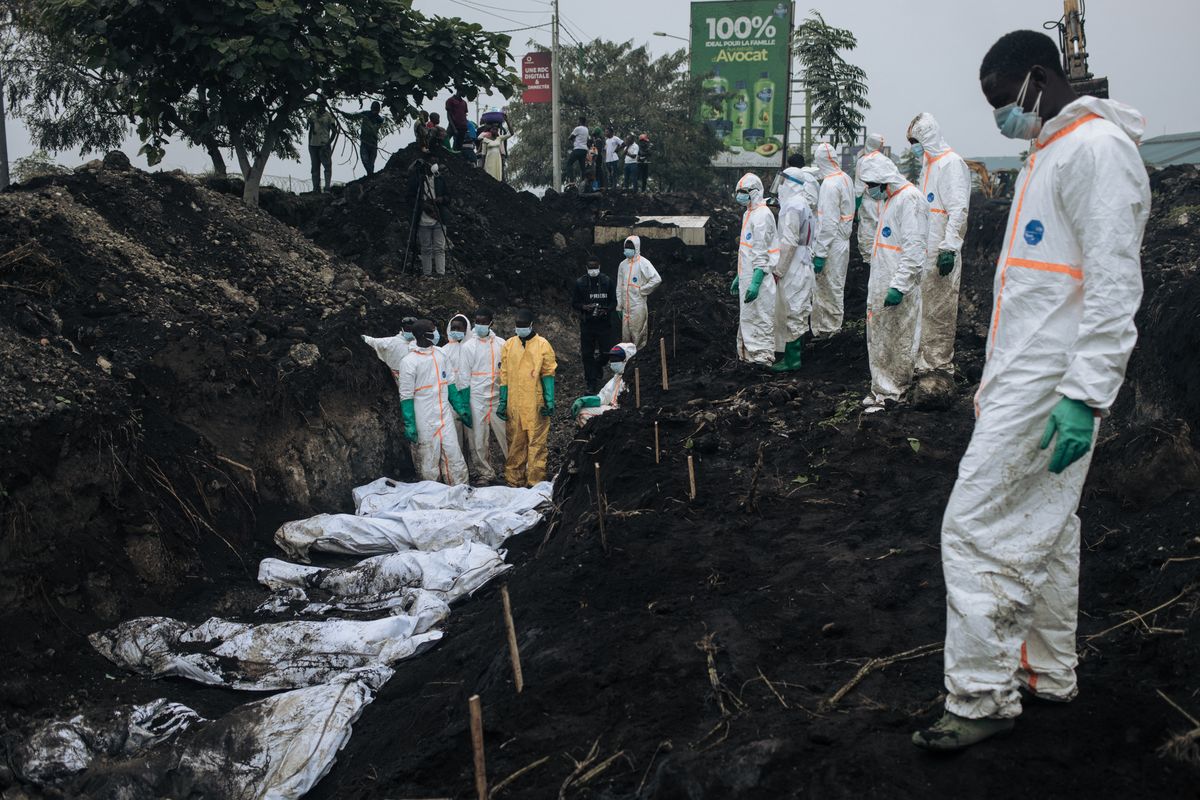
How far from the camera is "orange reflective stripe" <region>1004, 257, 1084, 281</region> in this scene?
10.4ft

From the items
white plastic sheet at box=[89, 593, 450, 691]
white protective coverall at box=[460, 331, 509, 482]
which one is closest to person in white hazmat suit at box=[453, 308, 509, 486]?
white protective coverall at box=[460, 331, 509, 482]

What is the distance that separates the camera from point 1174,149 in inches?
1420

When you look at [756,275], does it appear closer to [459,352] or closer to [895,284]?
[895,284]

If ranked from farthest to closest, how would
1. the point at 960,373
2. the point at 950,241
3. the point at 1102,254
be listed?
the point at 960,373 → the point at 950,241 → the point at 1102,254

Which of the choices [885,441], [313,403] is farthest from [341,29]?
[885,441]

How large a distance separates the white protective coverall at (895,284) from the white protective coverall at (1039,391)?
196 inches

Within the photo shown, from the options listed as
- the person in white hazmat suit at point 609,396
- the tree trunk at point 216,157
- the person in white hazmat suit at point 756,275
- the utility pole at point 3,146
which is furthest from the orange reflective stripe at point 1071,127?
the utility pole at point 3,146

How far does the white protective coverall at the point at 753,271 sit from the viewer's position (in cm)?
1041

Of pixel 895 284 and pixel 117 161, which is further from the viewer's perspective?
pixel 117 161

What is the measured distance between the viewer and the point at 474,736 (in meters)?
3.63

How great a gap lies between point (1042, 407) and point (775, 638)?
1.89 meters

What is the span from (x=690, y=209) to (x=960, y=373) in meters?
14.7

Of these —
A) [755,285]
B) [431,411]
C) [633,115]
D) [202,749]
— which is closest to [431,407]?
[431,411]

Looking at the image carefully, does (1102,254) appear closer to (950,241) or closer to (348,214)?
(950,241)
